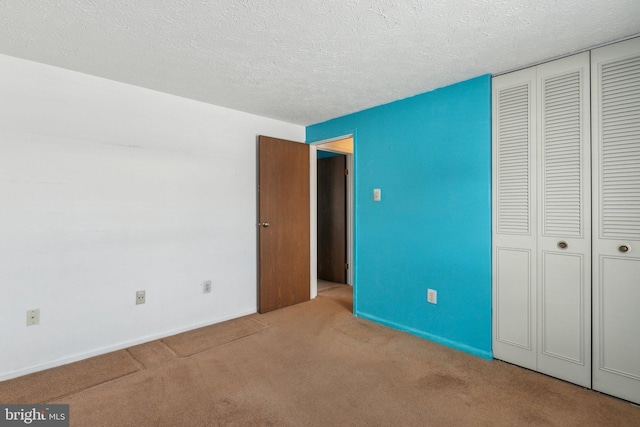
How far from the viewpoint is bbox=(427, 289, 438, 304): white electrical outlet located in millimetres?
2707

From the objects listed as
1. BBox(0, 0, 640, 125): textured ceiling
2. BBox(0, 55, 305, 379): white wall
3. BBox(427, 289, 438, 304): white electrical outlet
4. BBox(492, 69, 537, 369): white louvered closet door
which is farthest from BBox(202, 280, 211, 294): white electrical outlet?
BBox(492, 69, 537, 369): white louvered closet door

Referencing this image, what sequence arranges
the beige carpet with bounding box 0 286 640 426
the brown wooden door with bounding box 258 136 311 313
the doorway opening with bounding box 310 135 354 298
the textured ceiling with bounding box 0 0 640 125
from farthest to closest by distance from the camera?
the doorway opening with bounding box 310 135 354 298, the brown wooden door with bounding box 258 136 311 313, the beige carpet with bounding box 0 286 640 426, the textured ceiling with bounding box 0 0 640 125

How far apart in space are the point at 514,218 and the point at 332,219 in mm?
2844

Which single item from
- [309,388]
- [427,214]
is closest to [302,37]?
[427,214]

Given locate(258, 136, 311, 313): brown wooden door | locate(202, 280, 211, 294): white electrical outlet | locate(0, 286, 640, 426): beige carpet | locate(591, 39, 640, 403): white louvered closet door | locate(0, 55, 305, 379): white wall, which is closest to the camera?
locate(0, 286, 640, 426): beige carpet

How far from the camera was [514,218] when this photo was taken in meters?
2.30

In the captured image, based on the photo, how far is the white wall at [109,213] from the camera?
7.03 feet

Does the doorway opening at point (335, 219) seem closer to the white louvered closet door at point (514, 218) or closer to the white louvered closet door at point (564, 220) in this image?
the white louvered closet door at point (514, 218)

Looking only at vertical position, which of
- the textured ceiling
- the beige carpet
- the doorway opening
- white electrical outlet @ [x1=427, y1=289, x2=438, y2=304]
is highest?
the textured ceiling

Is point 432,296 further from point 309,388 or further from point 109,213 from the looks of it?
point 109,213

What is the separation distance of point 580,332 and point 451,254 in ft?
3.09

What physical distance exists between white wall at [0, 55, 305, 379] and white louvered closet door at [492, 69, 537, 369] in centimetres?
241

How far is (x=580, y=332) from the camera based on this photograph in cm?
202

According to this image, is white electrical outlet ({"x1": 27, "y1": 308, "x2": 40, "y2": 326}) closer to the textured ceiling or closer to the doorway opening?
the textured ceiling
